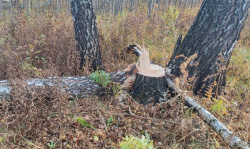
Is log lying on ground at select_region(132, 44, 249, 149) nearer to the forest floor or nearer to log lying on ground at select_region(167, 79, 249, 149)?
log lying on ground at select_region(167, 79, 249, 149)

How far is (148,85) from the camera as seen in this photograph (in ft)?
9.64

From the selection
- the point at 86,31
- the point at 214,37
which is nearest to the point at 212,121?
the point at 214,37

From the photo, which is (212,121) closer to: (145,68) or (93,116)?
(145,68)

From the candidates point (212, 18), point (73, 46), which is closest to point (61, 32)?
point (73, 46)

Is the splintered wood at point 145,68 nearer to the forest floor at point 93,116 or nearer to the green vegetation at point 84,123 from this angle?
the forest floor at point 93,116

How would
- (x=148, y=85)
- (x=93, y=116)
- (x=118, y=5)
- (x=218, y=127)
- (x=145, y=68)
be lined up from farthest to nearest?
1. (x=118, y=5)
2. (x=145, y=68)
3. (x=148, y=85)
4. (x=93, y=116)
5. (x=218, y=127)

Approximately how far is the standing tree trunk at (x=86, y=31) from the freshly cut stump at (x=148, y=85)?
1.03 metres

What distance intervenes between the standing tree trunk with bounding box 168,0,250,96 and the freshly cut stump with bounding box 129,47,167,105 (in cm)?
40

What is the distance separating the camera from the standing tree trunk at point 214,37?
9.93 ft

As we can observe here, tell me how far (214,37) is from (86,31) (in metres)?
2.23

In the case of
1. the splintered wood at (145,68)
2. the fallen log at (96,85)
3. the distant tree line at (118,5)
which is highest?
the distant tree line at (118,5)

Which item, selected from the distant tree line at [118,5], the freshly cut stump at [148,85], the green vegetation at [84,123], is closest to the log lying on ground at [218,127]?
the freshly cut stump at [148,85]

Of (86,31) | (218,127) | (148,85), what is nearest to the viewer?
(218,127)

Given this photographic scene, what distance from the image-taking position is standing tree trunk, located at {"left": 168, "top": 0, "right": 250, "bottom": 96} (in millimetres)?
3025
